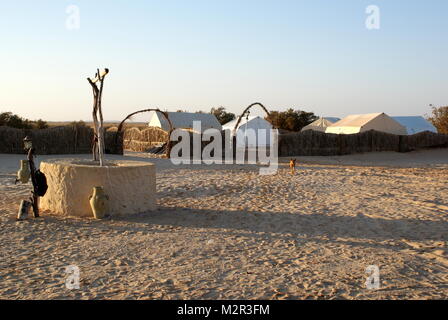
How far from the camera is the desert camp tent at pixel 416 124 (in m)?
36.5

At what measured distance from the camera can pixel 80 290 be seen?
378cm

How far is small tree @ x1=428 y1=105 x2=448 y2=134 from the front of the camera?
3383 centimetres

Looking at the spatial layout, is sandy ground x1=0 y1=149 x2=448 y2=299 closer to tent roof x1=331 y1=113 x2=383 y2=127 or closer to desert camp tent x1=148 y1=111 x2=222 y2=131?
tent roof x1=331 y1=113 x2=383 y2=127

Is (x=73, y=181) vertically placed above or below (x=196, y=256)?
above

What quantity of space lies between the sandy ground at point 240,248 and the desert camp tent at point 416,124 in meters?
30.3

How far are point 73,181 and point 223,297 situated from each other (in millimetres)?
4009

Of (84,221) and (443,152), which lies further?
(443,152)

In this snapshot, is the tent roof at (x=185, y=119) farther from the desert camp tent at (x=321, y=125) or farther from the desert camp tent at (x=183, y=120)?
the desert camp tent at (x=321, y=125)

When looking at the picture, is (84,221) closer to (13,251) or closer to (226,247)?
(13,251)

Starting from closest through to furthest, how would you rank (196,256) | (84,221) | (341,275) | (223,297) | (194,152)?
(223,297) → (341,275) → (196,256) → (84,221) → (194,152)

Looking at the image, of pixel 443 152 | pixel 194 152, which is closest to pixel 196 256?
pixel 194 152

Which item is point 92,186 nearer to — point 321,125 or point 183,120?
point 183,120

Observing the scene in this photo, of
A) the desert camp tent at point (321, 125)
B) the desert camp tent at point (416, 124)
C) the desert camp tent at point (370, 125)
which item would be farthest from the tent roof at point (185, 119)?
the desert camp tent at point (416, 124)

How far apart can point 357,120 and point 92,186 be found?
2504cm
